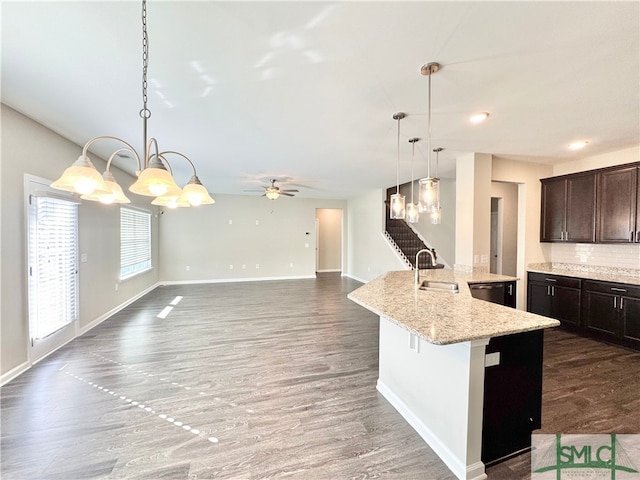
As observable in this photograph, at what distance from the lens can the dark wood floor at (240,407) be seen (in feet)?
5.68

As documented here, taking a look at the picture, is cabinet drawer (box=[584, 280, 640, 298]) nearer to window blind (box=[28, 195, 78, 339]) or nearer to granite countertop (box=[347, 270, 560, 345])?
granite countertop (box=[347, 270, 560, 345])

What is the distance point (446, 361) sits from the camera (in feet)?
5.87

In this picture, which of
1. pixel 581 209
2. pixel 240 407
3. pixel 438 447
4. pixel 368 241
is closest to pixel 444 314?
pixel 438 447

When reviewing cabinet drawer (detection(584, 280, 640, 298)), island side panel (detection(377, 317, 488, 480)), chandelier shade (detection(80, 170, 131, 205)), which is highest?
chandelier shade (detection(80, 170, 131, 205))

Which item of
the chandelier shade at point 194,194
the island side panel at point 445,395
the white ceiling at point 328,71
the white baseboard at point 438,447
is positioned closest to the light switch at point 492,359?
the island side panel at point 445,395

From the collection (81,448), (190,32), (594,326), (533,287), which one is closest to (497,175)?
(533,287)

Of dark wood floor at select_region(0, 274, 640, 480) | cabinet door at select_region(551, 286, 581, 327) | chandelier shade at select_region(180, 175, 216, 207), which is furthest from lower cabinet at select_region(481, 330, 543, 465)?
cabinet door at select_region(551, 286, 581, 327)

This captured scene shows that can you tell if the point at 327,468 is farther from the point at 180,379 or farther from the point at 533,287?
the point at 533,287

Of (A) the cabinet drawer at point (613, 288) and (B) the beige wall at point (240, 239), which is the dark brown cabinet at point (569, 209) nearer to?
(A) the cabinet drawer at point (613, 288)

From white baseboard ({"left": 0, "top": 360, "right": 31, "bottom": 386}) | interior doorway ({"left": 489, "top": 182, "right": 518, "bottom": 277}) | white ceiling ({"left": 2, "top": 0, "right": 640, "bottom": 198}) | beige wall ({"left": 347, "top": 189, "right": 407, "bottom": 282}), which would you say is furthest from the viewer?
beige wall ({"left": 347, "top": 189, "right": 407, "bottom": 282})

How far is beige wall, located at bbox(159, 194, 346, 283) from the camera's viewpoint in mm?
8031

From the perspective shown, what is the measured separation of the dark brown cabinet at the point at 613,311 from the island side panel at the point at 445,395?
11.2ft

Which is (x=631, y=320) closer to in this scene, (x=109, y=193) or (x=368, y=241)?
(x=368, y=241)

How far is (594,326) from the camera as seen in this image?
372cm
